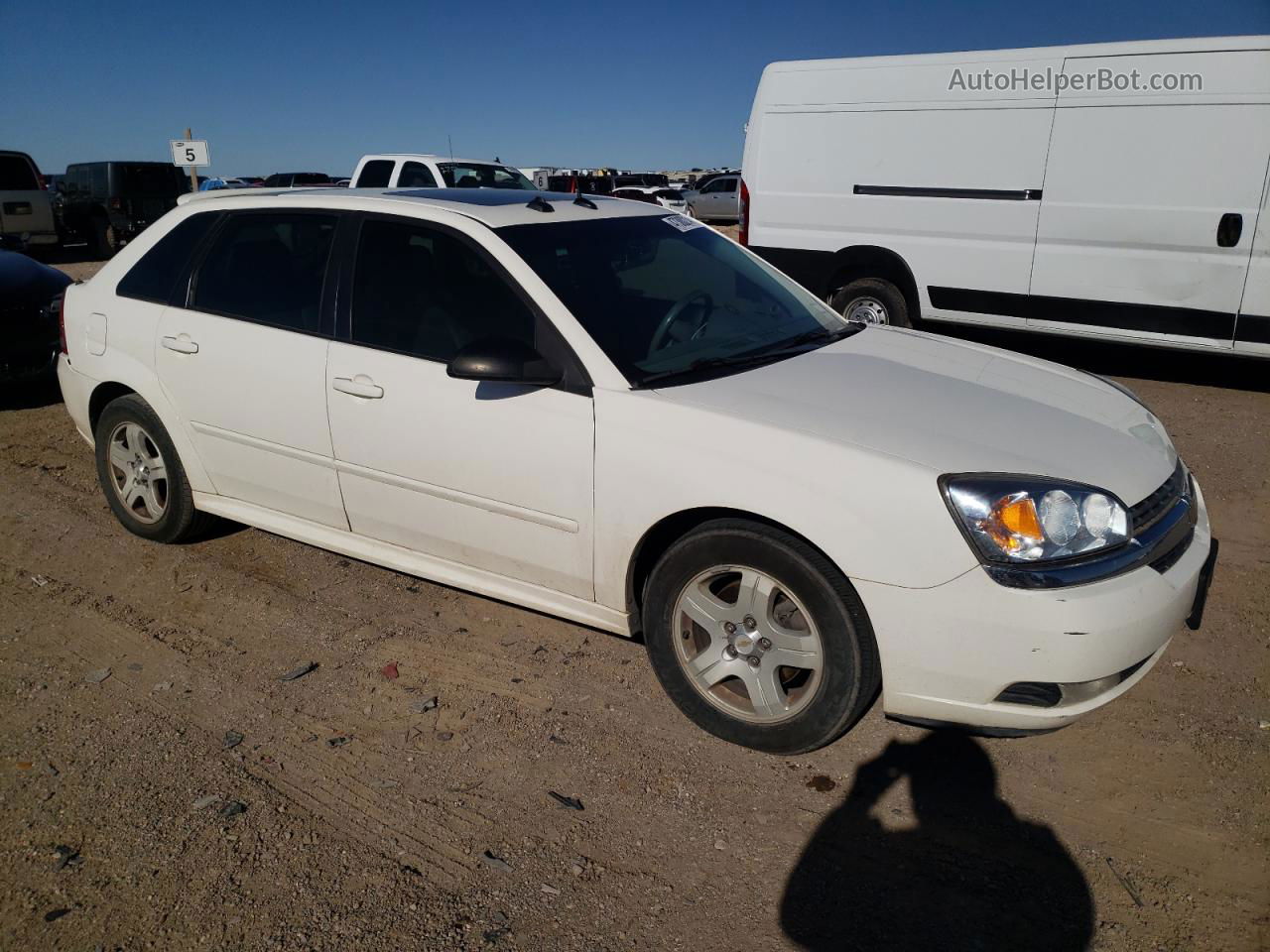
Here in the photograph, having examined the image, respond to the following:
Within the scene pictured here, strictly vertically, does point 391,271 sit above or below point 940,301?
above

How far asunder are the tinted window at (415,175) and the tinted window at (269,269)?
9589 mm

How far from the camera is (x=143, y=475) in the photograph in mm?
4465

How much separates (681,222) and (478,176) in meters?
10.7

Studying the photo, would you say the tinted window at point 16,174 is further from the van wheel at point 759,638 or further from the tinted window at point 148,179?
the van wheel at point 759,638

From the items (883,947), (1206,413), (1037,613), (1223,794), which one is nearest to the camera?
(883,947)

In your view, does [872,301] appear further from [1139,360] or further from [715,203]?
[715,203]

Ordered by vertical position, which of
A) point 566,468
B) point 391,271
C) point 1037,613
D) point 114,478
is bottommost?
point 114,478

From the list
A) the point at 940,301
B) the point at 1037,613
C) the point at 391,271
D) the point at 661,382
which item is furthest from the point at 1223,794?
the point at 940,301

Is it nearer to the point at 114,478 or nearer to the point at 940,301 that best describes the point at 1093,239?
the point at 940,301

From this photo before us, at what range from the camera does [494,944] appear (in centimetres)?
225

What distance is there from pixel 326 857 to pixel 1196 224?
717 cm

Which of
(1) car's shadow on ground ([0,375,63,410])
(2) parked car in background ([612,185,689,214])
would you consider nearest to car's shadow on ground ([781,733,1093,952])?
(1) car's shadow on ground ([0,375,63,410])

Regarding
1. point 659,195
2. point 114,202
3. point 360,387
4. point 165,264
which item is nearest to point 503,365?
point 360,387

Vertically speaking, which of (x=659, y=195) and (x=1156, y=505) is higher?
(x=659, y=195)
